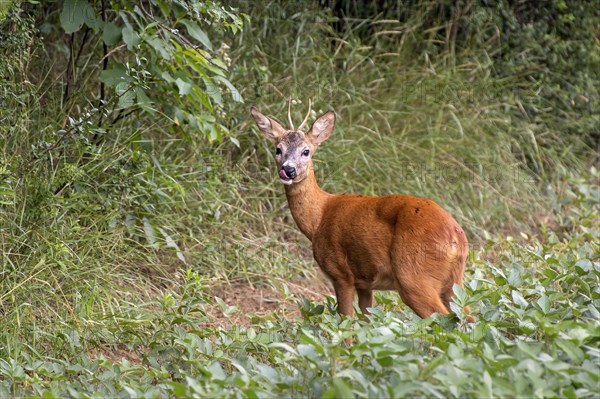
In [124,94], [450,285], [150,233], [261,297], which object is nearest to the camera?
[450,285]

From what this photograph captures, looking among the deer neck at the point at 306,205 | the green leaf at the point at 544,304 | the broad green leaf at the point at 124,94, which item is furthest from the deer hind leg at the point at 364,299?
the broad green leaf at the point at 124,94

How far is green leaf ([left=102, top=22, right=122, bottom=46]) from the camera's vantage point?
19.5 feet

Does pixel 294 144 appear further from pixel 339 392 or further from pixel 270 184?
pixel 339 392

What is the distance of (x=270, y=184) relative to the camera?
294 inches

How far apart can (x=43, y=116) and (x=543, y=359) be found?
13.7 feet

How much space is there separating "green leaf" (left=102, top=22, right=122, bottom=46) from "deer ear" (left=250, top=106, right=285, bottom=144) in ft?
3.08


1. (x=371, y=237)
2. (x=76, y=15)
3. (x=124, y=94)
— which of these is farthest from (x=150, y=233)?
(x=371, y=237)

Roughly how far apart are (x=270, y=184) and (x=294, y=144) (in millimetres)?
1838

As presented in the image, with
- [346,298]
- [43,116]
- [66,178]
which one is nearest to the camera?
[346,298]

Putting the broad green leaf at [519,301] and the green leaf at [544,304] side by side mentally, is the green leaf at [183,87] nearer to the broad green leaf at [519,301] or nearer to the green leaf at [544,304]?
the broad green leaf at [519,301]

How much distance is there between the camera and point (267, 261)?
7.02 m

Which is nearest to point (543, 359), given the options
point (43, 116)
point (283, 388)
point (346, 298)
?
point (283, 388)

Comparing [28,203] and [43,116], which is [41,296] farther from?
[43,116]

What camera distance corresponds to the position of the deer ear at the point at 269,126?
5922mm
